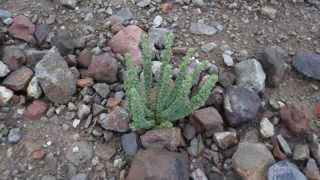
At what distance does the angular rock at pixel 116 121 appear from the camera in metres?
2.53

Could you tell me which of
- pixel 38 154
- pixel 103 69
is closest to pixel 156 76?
pixel 103 69

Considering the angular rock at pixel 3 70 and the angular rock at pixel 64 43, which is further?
the angular rock at pixel 64 43

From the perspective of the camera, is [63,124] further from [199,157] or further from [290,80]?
[290,80]

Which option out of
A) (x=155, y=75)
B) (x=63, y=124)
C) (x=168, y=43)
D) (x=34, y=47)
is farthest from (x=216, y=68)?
(x=34, y=47)

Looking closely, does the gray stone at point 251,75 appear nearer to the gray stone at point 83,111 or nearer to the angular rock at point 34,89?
the gray stone at point 83,111

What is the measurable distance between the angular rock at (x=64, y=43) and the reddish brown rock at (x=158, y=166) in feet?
2.76

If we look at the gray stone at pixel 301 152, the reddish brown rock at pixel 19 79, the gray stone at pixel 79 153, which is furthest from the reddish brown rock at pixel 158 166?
the reddish brown rock at pixel 19 79

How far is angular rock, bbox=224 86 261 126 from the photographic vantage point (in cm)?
260

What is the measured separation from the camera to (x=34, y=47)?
295 centimetres

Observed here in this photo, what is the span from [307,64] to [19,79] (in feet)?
5.63

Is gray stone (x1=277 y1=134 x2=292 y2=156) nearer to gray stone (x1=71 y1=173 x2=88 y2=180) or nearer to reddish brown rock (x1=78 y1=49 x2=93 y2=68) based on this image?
gray stone (x1=71 y1=173 x2=88 y2=180)

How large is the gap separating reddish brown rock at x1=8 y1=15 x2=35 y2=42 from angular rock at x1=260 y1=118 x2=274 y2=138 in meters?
1.50

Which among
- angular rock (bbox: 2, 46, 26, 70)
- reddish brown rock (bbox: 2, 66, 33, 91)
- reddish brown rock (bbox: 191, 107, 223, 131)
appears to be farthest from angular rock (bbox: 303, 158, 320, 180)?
angular rock (bbox: 2, 46, 26, 70)

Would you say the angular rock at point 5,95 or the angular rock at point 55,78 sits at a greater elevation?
the angular rock at point 55,78
